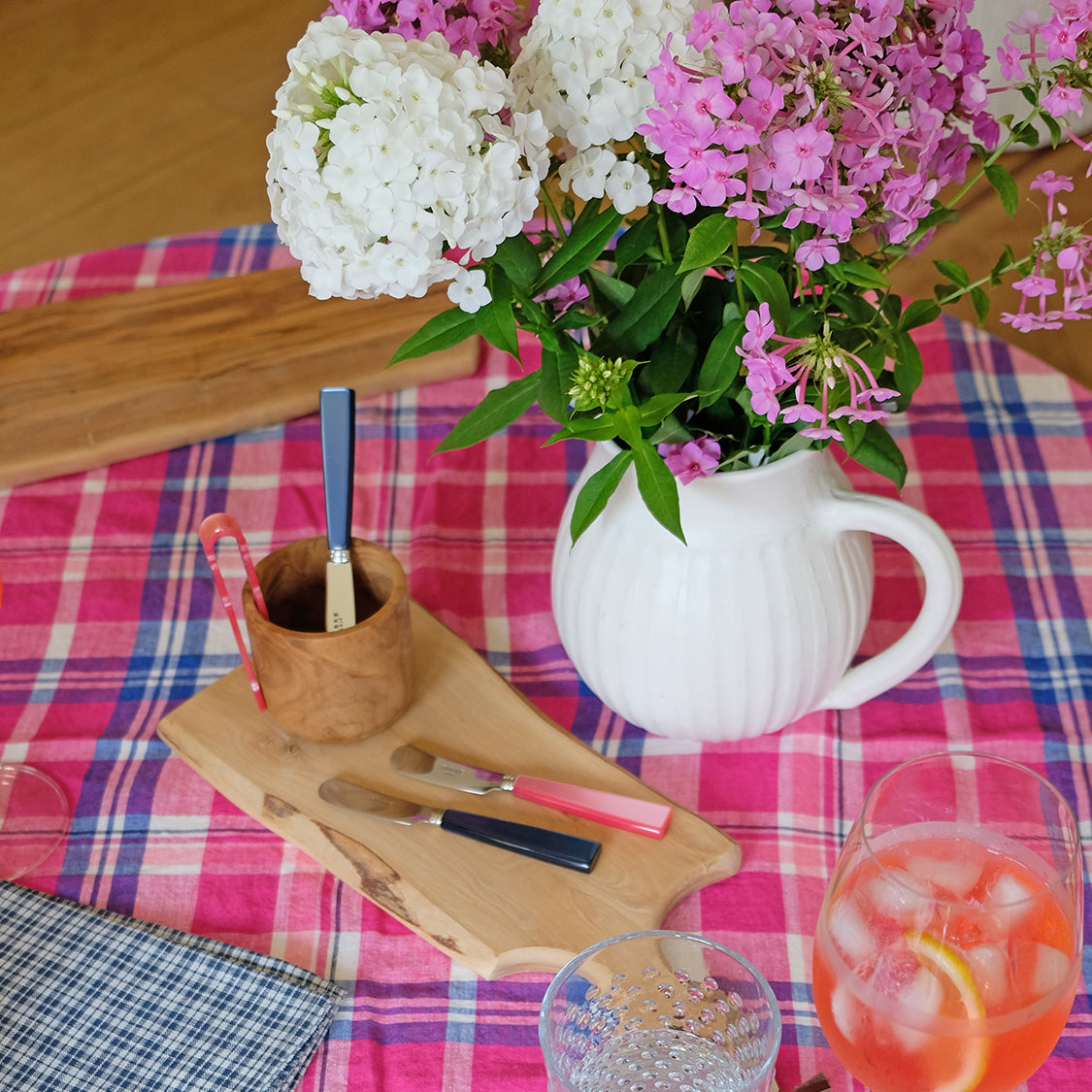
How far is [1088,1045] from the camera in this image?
0.71 m

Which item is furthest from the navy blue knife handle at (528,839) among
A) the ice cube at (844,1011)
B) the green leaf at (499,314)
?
the green leaf at (499,314)

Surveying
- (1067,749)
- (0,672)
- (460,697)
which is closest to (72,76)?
(0,672)

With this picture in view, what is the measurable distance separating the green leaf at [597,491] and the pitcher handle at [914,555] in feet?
0.51

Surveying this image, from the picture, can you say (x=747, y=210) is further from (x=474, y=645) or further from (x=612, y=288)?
(x=474, y=645)

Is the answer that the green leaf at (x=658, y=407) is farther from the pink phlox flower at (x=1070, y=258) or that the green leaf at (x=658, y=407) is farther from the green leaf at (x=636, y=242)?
the pink phlox flower at (x=1070, y=258)

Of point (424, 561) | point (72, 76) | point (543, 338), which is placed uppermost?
point (72, 76)

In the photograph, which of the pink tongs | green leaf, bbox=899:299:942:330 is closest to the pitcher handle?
green leaf, bbox=899:299:942:330

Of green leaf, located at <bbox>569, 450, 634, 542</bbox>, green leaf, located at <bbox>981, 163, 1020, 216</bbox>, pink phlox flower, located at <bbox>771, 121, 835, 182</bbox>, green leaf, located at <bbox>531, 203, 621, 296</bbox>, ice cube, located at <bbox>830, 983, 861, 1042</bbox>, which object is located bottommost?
ice cube, located at <bbox>830, 983, 861, 1042</bbox>

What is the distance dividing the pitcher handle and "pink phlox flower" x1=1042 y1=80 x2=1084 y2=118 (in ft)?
0.80

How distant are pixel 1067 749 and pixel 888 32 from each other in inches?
21.1

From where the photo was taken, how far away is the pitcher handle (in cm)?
76

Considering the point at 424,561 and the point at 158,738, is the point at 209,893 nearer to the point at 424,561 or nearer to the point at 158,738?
the point at 158,738

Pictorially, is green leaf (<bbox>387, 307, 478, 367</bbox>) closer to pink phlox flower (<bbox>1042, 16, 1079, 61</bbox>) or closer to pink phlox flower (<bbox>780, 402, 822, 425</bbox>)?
pink phlox flower (<bbox>780, 402, 822, 425</bbox>)

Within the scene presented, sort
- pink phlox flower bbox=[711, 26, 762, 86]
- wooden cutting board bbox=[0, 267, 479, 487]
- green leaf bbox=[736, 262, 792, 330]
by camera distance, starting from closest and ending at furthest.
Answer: pink phlox flower bbox=[711, 26, 762, 86] < green leaf bbox=[736, 262, 792, 330] < wooden cutting board bbox=[0, 267, 479, 487]
